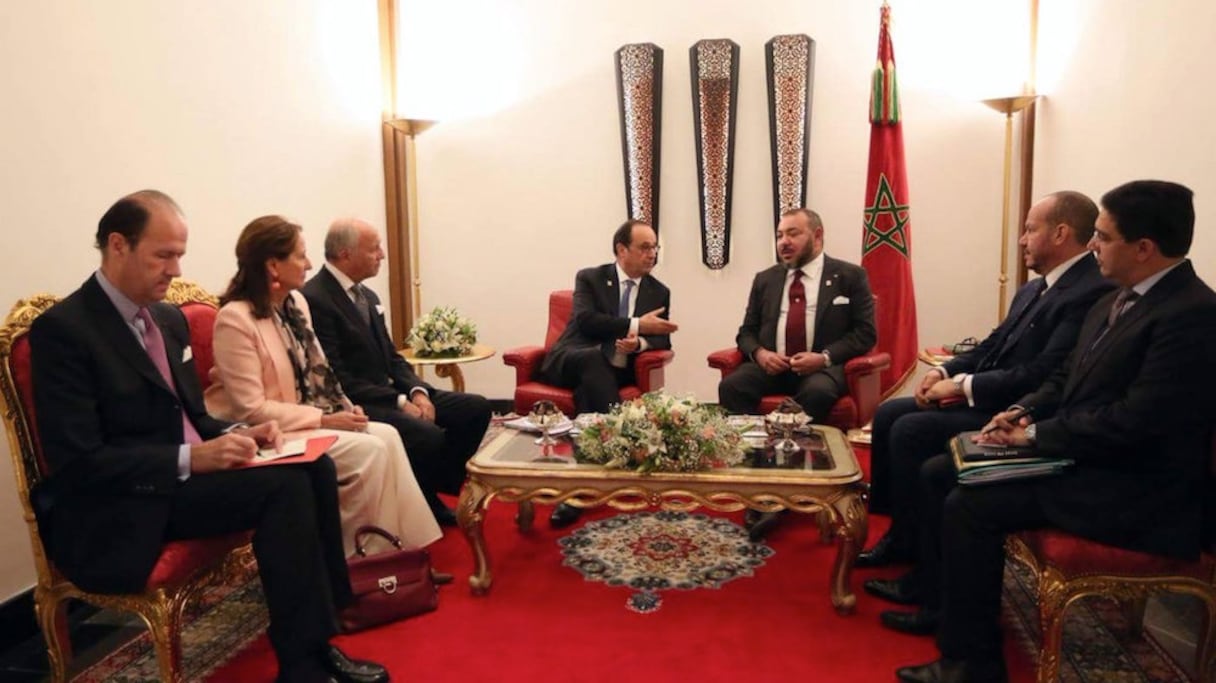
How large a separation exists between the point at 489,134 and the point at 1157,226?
172 inches

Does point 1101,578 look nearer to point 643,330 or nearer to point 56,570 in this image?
point 643,330

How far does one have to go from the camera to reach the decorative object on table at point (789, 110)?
532 centimetres

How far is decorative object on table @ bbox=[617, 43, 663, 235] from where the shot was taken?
549 cm

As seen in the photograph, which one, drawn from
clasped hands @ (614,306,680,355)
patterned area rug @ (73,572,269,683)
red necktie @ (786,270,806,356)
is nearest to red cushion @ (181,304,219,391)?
patterned area rug @ (73,572,269,683)

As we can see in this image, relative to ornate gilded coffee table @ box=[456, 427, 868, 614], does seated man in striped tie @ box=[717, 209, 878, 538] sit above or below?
above

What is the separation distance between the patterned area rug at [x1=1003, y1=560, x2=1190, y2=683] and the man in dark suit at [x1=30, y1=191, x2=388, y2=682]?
1990mm

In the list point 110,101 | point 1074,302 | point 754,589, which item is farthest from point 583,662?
point 110,101

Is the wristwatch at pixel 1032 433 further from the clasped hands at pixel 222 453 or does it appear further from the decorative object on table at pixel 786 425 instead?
the clasped hands at pixel 222 453

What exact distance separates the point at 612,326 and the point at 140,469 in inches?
102

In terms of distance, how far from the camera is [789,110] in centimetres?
536

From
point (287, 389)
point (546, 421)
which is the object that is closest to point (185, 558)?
point (287, 389)

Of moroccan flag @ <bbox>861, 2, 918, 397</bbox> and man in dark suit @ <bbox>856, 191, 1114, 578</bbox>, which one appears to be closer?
man in dark suit @ <bbox>856, 191, 1114, 578</bbox>

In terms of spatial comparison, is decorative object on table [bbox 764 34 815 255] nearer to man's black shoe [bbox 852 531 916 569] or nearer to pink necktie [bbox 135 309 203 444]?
man's black shoe [bbox 852 531 916 569]

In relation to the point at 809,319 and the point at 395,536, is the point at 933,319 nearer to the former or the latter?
the point at 809,319
